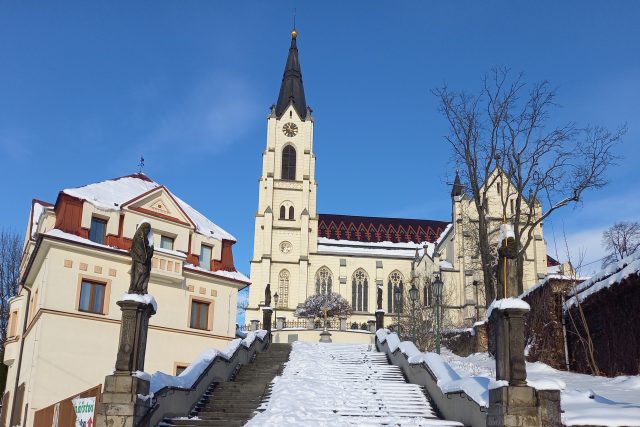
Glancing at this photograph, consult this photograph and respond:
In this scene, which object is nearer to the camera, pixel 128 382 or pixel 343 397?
pixel 128 382

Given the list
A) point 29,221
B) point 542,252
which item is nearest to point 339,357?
point 29,221

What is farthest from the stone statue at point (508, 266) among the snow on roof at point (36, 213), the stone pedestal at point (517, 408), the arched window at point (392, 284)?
the arched window at point (392, 284)

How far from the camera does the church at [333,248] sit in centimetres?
6506

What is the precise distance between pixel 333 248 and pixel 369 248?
4444 mm

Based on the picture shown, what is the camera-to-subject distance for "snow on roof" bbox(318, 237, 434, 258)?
71250mm

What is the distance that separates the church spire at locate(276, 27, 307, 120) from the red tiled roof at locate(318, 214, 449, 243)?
1296cm

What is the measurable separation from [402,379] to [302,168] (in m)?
53.7

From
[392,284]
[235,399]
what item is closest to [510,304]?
[235,399]

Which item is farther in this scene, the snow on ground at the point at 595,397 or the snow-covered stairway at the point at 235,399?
the snow-covered stairway at the point at 235,399

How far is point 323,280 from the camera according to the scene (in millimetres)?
69312

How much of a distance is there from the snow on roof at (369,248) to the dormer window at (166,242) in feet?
137

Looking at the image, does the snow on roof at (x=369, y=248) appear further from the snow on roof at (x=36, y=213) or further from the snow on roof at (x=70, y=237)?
the snow on roof at (x=70, y=237)

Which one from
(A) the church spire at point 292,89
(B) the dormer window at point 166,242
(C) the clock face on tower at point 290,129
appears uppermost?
(A) the church spire at point 292,89

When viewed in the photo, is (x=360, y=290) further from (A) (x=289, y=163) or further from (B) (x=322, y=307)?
(A) (x=289, y=163)
